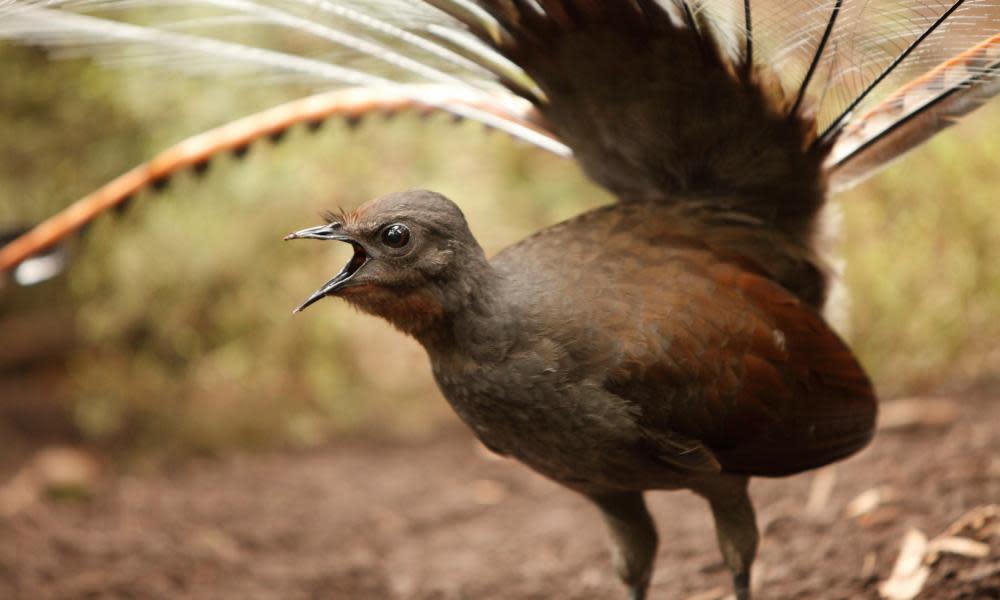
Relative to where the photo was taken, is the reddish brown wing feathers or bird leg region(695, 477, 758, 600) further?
bird leg region(695, 477, 758, 600)

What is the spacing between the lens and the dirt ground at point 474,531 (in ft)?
→ 12.1

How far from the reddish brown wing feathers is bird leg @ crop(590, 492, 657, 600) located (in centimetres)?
42

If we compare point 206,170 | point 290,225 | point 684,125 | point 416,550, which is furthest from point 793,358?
point 290,225

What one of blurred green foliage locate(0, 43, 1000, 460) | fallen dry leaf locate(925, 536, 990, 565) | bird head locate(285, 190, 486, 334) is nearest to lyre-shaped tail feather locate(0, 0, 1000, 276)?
bird head locate(285, 190, 486, 334)

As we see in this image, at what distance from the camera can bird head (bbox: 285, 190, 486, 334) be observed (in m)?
2.47

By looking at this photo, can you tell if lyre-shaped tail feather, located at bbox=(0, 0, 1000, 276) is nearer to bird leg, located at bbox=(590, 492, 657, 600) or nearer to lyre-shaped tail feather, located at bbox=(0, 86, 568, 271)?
lyre-shaped tail feather, located at bbox=(0, 86, 568, 271)

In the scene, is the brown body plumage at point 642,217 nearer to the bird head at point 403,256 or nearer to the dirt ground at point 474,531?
the bird head at point 403,256

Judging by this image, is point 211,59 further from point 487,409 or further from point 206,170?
point 487,409

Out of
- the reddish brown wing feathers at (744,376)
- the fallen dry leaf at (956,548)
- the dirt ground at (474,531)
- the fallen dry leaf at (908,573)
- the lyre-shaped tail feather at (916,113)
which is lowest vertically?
the dirt ground at (474,531)

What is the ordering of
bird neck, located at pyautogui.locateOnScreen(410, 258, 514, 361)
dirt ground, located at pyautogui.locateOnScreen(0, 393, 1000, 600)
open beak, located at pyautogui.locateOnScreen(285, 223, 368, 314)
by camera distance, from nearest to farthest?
open beak, located at pyautogui.locateOnScreen(285, 223, 368, 314), bird neck, located at pyautogui.locateOnScreen(410, 258, 514, 361), dirt ground, located at pyautogui.locateOnScreen(0, 393, 1000, 600)

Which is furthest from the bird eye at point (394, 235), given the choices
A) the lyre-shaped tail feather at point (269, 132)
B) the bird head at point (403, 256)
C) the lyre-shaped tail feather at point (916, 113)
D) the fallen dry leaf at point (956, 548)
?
the fallen dry leaf at point (956, 548)

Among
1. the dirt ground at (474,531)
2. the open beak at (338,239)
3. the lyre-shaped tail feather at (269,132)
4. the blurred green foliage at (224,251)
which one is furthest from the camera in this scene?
the blurred green foliage at (224,251)

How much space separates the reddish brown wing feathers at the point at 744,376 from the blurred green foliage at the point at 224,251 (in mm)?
3499

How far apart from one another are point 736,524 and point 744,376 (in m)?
0.50
